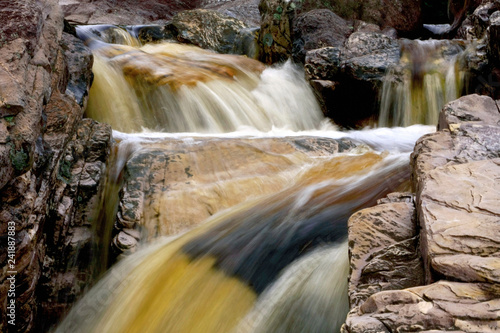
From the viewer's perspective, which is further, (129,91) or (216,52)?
(216,52)

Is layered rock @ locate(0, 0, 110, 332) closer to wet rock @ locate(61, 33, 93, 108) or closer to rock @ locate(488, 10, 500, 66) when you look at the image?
wet rock @ locate(61, 33, 93, 108)

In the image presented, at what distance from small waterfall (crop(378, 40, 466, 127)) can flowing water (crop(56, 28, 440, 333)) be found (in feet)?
1.36

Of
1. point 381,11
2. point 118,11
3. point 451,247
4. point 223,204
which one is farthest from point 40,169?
point 118,11

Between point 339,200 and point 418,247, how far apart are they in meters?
1.62

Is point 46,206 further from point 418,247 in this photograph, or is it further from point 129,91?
point 129,91

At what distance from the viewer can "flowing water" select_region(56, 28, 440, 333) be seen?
9.20ft

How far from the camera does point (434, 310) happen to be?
158cm

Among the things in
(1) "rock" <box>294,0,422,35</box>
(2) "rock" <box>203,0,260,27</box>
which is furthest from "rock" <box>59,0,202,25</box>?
(1) "rock" <box>294,0,422,35</box>

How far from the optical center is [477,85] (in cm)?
652

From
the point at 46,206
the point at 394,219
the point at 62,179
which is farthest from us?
the point at 62,179

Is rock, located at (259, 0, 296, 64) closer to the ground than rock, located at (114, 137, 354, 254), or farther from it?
farther from it

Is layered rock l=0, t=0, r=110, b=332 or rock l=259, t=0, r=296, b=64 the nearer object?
layered rock l=0, t=0, r=110, b=332

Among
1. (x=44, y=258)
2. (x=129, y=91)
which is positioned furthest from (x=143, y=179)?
(x=129, y=91)

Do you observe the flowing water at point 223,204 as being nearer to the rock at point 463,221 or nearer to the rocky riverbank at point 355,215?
the rocky riverbank at point 355,215
